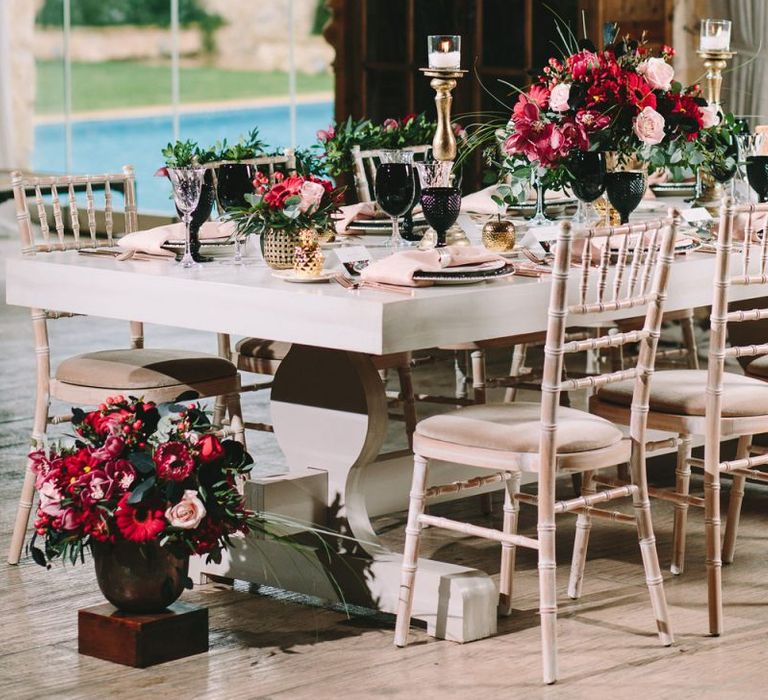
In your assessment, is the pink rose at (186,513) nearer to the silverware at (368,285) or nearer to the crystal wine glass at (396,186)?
the silverware at (368,285)

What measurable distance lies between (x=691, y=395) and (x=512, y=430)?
55 centimetres

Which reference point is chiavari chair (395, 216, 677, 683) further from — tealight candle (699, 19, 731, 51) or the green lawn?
the green lawn

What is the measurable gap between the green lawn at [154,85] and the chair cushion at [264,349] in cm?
2662

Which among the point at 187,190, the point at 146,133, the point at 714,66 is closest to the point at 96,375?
the point at 187,190

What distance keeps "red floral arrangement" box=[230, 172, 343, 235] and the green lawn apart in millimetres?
27405

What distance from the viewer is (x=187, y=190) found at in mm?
3270

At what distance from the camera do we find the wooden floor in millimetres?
2783

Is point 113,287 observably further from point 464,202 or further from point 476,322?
point 464,202

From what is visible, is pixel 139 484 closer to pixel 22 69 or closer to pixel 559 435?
pixel 559 435

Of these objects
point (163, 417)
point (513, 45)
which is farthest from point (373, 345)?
point (513, 45)

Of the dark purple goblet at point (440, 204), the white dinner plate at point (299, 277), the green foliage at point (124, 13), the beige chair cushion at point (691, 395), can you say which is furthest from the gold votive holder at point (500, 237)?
the green foliage at point (124, 13)

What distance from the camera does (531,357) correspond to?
21.6 feet

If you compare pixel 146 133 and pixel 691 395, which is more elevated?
pixel 691 395

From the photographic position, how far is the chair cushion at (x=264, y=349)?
13.1ft
